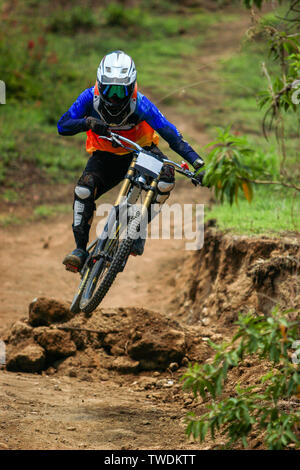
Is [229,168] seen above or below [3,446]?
above

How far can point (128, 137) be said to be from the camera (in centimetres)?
634

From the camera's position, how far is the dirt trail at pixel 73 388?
17.0 ft

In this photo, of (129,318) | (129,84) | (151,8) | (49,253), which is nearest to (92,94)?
(129,84)

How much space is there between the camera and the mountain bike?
5828 mm

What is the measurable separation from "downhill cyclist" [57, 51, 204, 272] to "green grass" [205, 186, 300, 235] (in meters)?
1.94

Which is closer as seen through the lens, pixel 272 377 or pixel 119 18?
pixel 272 377

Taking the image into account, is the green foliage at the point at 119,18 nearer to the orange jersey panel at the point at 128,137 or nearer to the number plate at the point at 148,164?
the orange jersey panel at the point at 128,137

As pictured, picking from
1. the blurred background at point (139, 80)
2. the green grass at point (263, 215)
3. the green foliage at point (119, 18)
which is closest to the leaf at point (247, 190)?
the blurred background at point (139, 80)

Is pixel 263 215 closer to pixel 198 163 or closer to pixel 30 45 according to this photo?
pixel 198 163

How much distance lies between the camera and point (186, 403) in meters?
6.19

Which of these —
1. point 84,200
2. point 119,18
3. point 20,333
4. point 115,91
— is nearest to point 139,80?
point 119,18

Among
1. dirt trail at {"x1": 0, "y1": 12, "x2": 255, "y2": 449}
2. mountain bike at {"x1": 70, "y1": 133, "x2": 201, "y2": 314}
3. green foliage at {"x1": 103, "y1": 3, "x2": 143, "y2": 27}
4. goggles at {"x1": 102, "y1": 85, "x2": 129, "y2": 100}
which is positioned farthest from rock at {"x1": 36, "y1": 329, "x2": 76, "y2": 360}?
green foliage at {"x1": 103, "y1": 3, "x2": 143, "y2": 27}

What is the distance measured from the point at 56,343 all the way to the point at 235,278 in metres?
2.18

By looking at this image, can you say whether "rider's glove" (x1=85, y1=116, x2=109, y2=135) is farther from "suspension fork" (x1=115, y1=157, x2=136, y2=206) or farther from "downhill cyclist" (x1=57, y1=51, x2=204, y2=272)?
"suspension fork" (x1=115, y1=157, x2=136, y2=206)
